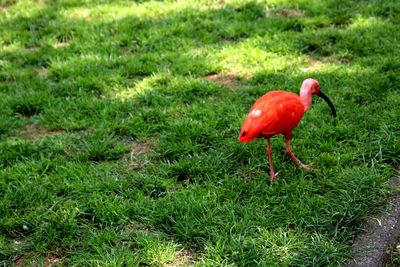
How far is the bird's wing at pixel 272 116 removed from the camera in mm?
3832

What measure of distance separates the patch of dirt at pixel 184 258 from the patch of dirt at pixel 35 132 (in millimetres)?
2022

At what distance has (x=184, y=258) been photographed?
354 cm

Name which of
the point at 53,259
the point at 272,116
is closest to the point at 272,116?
the point at 272,116

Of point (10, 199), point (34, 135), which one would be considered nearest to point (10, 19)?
point (34, 135)

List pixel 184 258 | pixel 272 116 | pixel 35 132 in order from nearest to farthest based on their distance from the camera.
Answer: pixel 184 258
pixel 272 116
pixel 35 132

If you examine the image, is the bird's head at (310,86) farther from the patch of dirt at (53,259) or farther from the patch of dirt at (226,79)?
the patch of dirt at (53,259)

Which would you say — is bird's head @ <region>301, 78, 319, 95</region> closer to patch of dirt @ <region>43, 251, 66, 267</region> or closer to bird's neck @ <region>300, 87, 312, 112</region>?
bird's neck @ <region>300, 87, 312, 112</region>

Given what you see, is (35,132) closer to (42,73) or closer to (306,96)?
(42,73)

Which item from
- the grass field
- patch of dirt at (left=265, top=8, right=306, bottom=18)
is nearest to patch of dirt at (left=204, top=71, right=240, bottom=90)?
the grass field

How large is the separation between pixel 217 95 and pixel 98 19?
105 inches

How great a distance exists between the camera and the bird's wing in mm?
3832

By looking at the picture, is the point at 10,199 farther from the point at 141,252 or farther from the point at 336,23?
the point at 336,23

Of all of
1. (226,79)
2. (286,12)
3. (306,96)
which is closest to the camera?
(306,96)

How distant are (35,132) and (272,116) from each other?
2.37 m
